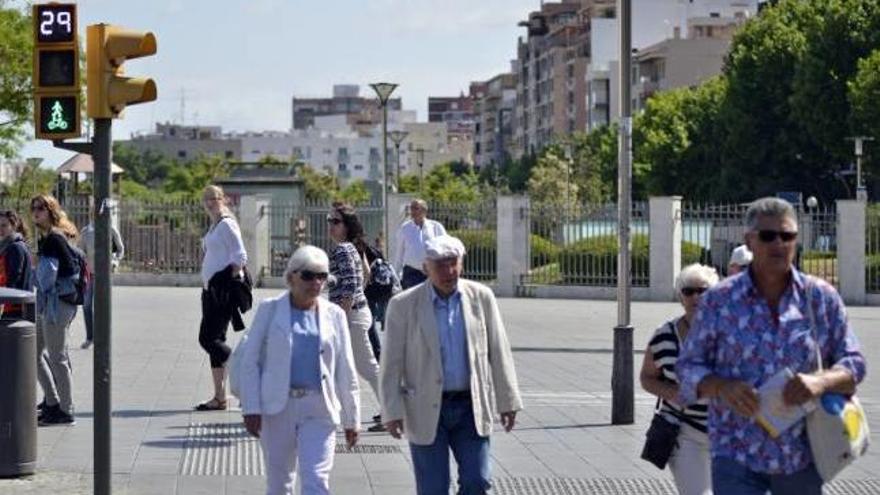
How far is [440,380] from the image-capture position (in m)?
8.87

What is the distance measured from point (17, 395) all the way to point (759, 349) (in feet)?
20.9

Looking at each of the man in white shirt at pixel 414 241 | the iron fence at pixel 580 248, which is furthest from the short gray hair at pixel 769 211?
the iron fence at pixel 580 248

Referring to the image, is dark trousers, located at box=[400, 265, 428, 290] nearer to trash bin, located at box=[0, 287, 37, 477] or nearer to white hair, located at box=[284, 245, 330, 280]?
trash bin, located at box=[0, 287, 37, 477]

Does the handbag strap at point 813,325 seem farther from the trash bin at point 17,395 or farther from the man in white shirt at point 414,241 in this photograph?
the man in white shirt at point 414,241

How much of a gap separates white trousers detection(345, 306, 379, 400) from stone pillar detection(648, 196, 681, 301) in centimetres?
2418

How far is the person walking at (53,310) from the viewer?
1458 cm

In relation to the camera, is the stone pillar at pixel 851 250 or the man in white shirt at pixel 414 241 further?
the stone pillar at pixel 851 250

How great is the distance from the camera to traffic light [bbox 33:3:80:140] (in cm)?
1106

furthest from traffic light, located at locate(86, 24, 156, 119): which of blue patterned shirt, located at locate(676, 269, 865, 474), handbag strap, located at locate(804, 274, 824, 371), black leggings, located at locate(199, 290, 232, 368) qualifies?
handbag strap, located at locate(804, 274, 824, 371)

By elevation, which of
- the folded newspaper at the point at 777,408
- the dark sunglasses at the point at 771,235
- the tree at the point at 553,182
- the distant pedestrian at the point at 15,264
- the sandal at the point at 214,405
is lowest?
the sandal at the point at 214,405

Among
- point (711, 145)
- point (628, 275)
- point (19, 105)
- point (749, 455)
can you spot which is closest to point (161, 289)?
point (19, 105)

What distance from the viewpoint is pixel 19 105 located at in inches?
1575

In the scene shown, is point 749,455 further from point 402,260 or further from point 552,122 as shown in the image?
point 552,122

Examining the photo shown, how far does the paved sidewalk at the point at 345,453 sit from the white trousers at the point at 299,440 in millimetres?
2543
